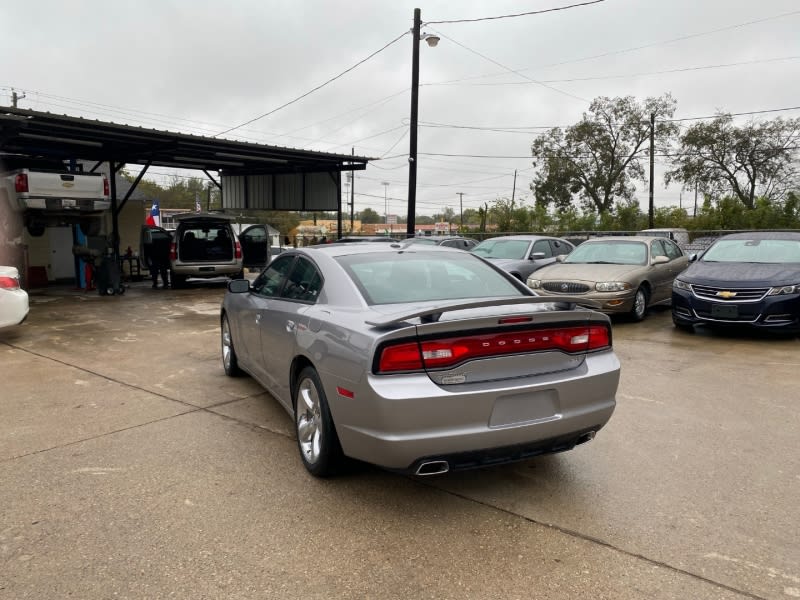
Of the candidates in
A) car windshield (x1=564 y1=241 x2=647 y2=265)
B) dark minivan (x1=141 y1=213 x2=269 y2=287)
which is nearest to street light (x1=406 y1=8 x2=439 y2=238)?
dark minivan (x1=141 y1=213 x2=269 y2=287)

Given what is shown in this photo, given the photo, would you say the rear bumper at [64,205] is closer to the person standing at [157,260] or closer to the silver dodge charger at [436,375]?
the person standing at [157,260]

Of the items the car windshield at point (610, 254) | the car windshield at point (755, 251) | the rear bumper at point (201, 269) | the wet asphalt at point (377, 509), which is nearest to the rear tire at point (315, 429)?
the wet asphalt at point (377, 509)

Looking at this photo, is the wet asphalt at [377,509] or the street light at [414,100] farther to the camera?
the street light at [414,100]

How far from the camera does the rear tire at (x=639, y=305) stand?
9586 mm

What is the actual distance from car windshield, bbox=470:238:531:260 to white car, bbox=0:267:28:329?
822 cm

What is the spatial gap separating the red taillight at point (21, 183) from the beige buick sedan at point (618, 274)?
10456mm

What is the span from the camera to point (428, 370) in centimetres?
294

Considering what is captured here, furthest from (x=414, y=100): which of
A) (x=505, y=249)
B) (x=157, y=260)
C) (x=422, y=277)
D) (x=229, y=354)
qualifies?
(x=422, y=277)

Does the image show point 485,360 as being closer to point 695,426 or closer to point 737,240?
point 695,426

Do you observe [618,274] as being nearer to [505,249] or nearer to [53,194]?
[505,249]

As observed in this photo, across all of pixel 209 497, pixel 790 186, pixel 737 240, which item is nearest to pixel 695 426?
pixel 209 497

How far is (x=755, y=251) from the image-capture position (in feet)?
29.2

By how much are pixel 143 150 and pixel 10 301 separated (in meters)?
8.54

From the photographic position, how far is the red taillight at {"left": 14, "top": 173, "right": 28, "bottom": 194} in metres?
12.2
